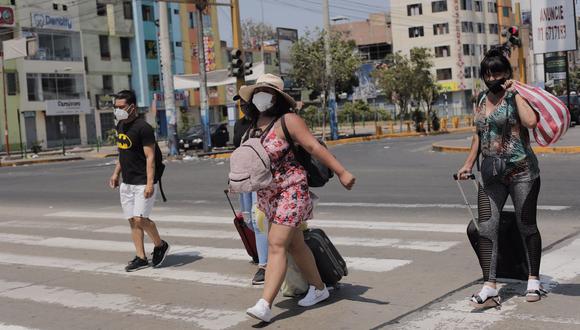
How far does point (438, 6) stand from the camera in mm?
83375

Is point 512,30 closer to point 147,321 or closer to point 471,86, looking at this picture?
point 147,321

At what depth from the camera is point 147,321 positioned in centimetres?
542

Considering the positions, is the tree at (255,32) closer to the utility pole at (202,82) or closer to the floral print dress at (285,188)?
the utility pole at (202,82)

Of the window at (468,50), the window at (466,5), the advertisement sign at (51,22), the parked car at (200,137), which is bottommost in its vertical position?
the parked car at (200,137)

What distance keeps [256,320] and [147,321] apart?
0.86 meters

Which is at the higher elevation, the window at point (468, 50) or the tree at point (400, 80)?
the window at point (468, 50)

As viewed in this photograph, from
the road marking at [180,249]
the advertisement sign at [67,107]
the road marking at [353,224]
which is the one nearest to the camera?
the road marking at [180,249]

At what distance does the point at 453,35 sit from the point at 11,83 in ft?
166

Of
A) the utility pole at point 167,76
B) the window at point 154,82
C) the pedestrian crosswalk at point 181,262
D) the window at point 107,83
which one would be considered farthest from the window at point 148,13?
the pedestrian crosswalk at point 181,262

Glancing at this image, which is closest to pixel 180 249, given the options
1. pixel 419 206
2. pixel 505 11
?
pixel 419 206

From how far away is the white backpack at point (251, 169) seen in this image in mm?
4930

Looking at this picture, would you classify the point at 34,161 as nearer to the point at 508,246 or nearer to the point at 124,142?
the point at 124,142

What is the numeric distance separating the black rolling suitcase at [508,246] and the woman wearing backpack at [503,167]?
5.3 inches

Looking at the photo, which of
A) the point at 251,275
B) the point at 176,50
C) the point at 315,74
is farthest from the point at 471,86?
the point at 251,275
